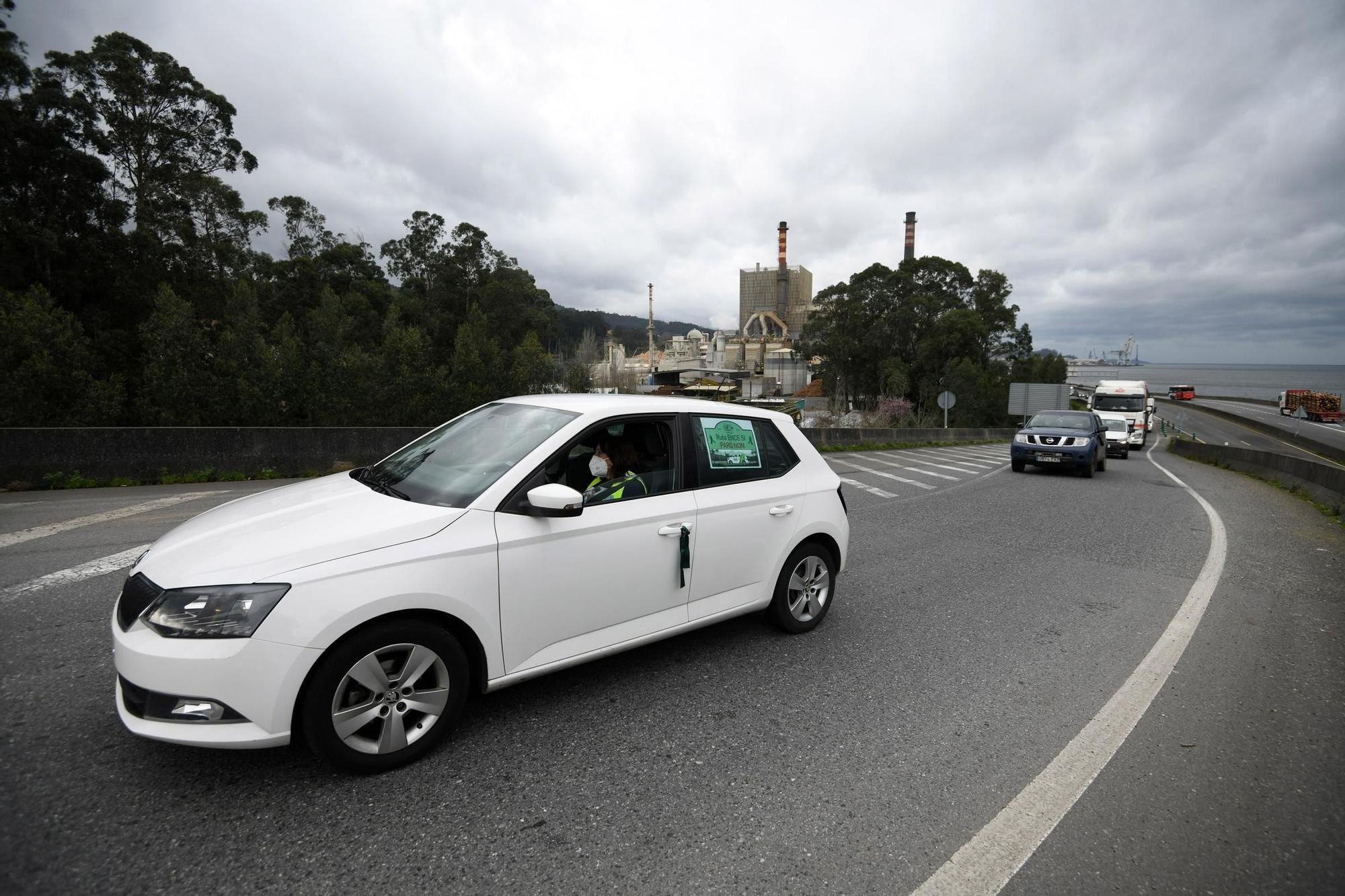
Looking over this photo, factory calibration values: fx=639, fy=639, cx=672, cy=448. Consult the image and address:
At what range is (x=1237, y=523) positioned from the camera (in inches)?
355

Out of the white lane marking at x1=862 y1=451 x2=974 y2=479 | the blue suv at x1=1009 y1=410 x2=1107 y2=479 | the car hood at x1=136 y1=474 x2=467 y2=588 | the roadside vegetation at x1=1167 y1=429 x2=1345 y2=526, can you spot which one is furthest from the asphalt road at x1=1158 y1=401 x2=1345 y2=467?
the car hood at x1=136 y1=474 x2=467 y2=588

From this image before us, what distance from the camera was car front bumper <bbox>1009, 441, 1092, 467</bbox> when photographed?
47.3 feet

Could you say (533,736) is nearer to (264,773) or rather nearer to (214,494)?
(264,773)

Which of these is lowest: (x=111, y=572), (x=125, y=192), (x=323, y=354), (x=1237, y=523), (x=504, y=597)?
(x=1237, y=523)

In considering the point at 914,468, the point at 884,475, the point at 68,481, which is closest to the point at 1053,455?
the point at 914,468

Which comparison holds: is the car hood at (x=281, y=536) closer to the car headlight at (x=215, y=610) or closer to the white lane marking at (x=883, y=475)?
the car headlight at (x=215, y=610)

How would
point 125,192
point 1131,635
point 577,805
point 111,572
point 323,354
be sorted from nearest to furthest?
point 577,805
point 1131,635
point 111,572
point 323,354
point 125,192

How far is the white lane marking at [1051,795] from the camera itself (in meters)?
2.22

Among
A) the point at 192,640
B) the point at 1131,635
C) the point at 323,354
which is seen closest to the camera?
the point at 192,640

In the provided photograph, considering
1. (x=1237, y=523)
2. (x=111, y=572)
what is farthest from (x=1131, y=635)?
(x=111, y=572)

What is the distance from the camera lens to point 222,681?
2.37m

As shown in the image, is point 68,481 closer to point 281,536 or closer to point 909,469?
point 281,536

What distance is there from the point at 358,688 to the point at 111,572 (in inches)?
161

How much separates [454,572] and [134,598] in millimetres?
1242
